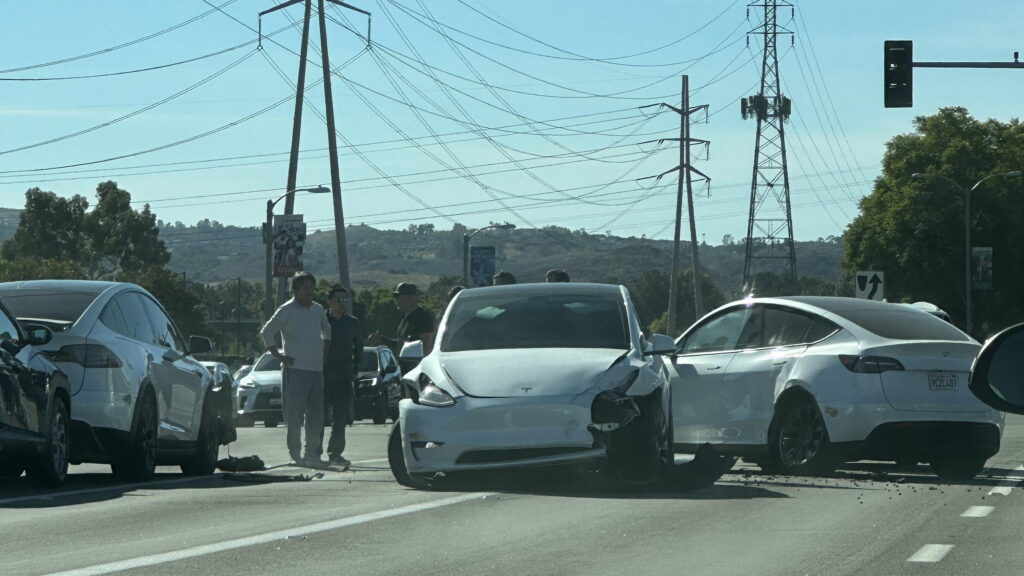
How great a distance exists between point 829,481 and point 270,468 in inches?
212

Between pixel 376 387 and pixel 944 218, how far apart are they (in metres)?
49.0

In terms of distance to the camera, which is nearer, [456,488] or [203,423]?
[456,488]

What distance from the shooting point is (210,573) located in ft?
24.4

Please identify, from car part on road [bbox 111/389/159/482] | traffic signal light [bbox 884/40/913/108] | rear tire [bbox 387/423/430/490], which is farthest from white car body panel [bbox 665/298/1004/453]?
traffic signal light [bbox 884/40/913/108]

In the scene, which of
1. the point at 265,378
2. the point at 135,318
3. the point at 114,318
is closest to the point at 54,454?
the point at 114,318

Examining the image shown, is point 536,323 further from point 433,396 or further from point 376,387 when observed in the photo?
point 376,387

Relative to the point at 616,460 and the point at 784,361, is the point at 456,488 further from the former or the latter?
the point at 784,361

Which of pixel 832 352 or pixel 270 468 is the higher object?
pixel 832 352

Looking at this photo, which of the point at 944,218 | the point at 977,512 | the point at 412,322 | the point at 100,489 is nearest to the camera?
the point at 977,512

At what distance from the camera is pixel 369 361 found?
1316 inches

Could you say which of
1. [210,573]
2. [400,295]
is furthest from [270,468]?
[210,573]

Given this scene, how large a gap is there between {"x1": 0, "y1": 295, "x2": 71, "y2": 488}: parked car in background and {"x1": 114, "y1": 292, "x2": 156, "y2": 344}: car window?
3.25 feet

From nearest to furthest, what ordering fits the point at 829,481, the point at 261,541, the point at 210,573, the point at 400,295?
1. the point at 210,573
2. the point at 261,541
3. the point at 829,481
4. the point at 400,295

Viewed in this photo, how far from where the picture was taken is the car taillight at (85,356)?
12680mm
